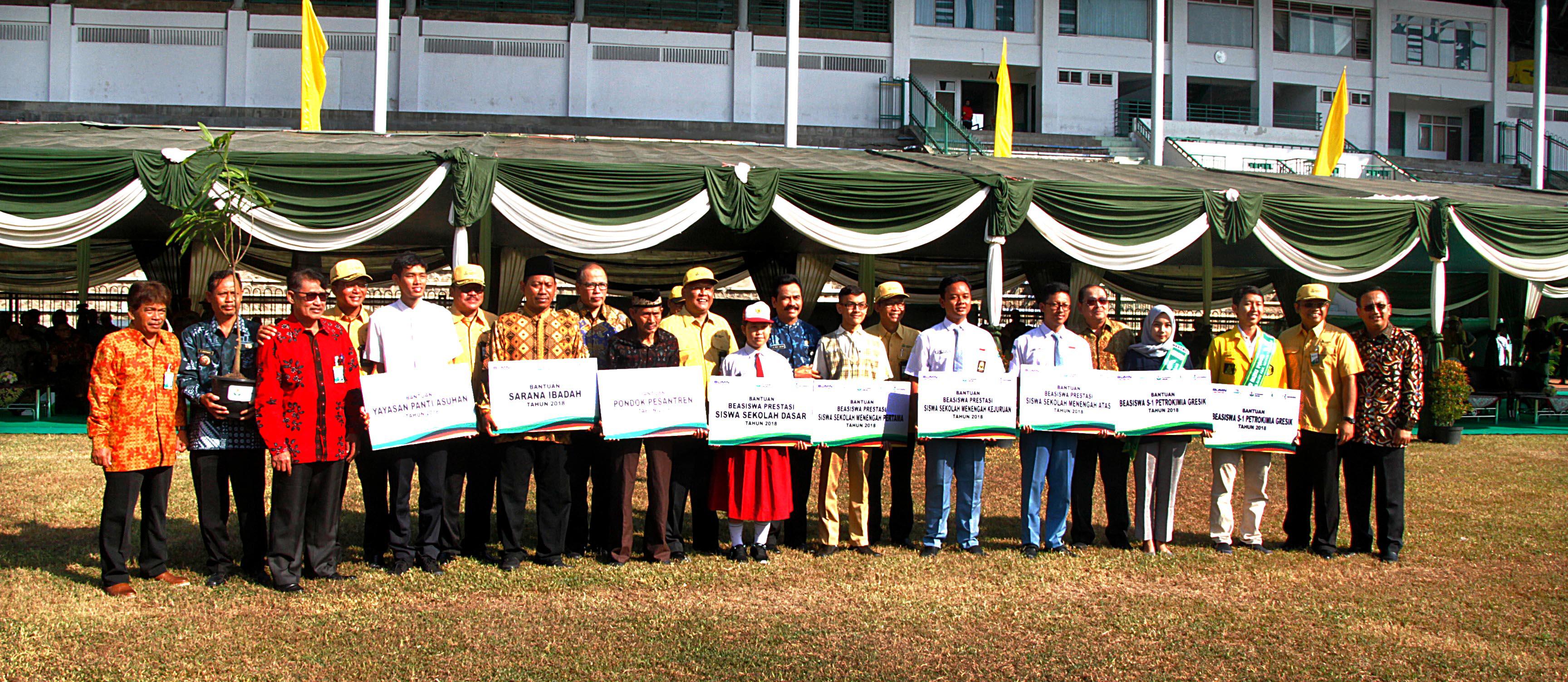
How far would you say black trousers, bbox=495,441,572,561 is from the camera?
16.4 feet

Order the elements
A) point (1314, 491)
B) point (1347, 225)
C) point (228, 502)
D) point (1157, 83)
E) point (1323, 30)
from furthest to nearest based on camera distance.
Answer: point (1323, 30), point (1157, 83), point (1347, 225), point (1314, 491), point (228, 502)

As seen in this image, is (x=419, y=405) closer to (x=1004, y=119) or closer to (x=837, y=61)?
(x=1004, y=119)

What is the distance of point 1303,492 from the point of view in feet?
18.6

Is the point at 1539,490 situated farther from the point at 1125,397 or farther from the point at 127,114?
the point at 127,114

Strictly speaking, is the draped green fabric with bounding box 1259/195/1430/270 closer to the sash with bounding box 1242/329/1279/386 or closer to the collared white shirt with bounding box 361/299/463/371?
the sash with bounding box 1242/329/1279/386

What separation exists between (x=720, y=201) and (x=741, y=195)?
17 centimetres

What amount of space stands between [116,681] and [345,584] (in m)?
1.23

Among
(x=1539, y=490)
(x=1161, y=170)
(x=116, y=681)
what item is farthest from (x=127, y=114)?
(x=1539, y=490)

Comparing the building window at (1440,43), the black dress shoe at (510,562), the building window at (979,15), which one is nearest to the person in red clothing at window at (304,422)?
the black dress shoe at (510,562)

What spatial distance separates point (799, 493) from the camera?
18.2 feet

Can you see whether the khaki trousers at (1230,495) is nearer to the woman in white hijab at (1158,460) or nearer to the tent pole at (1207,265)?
the woman in white hijab at (1158,460)

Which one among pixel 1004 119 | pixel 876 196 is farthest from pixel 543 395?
pixel 1004 119

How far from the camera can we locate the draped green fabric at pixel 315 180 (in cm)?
721

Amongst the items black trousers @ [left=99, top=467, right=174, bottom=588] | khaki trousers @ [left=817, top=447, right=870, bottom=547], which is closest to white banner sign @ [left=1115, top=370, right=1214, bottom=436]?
khaki trousers @ [left=817, top=447, right=870, bottom=547]
